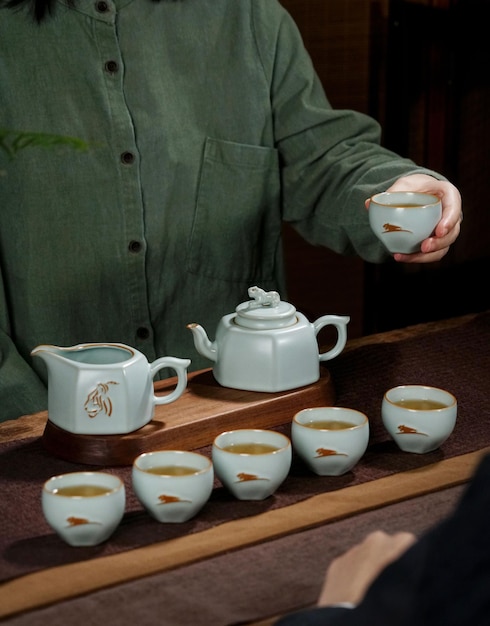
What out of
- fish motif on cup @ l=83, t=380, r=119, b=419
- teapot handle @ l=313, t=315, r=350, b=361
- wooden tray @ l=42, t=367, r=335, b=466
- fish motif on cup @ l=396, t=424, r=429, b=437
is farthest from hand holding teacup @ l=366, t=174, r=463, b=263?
fish motif on cup @ l=83, t=380, r=119, b=419

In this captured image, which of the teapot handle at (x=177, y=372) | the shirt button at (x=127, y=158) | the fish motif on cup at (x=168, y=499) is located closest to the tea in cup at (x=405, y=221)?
the teapot handle at (x=177, y=372)

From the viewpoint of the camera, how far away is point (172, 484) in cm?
127

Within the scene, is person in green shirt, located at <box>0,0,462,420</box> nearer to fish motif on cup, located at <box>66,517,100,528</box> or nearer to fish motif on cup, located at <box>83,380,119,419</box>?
fish motif on cup, located at <box>83,380,119,419</box>

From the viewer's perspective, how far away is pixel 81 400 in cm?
146

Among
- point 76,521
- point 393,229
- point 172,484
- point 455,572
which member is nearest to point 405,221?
point 393,229

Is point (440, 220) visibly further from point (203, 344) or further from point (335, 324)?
point (203, 344)

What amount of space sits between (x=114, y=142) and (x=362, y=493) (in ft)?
3.14

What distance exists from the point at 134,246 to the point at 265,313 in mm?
523

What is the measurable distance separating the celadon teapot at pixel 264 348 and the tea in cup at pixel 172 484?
0.33 m

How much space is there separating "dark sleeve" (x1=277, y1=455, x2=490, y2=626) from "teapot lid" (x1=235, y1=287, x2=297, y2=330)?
837 mm

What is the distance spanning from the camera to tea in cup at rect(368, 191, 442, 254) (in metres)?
1.69

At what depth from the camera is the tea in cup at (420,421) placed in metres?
1.47

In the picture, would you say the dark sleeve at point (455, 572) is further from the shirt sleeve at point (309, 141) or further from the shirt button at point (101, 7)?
the shirt button at point (101, 7)

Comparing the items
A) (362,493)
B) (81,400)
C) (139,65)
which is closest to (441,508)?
(362,493)
